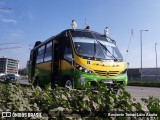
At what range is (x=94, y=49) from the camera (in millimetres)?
12094

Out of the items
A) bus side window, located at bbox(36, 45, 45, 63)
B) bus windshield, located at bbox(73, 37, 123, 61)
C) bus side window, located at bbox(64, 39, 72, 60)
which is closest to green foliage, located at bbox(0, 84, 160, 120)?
bus windshield, located at bbox(73, 37, 123, 61)

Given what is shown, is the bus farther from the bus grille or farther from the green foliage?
the green foliage

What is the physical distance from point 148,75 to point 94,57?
62426 millimetres

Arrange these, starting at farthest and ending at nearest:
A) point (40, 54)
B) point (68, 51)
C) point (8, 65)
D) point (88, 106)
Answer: point (8, 65) < point (40, 54) < point (68, 51) < point (88, 106)

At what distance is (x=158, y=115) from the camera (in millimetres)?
2818

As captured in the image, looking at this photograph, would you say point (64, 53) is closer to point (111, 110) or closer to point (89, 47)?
point (89, 47)

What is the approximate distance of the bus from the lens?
11.3 metres

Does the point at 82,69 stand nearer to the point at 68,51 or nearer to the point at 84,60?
the point at 84,60

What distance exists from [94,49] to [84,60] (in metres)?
0.97

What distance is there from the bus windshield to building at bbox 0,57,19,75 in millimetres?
144303

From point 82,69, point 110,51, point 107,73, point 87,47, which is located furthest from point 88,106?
point 110,51

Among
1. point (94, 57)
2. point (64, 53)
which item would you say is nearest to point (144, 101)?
point (94, 57)

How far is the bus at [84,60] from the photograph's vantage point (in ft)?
37.2

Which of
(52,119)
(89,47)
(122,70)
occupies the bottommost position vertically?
(52,119)
